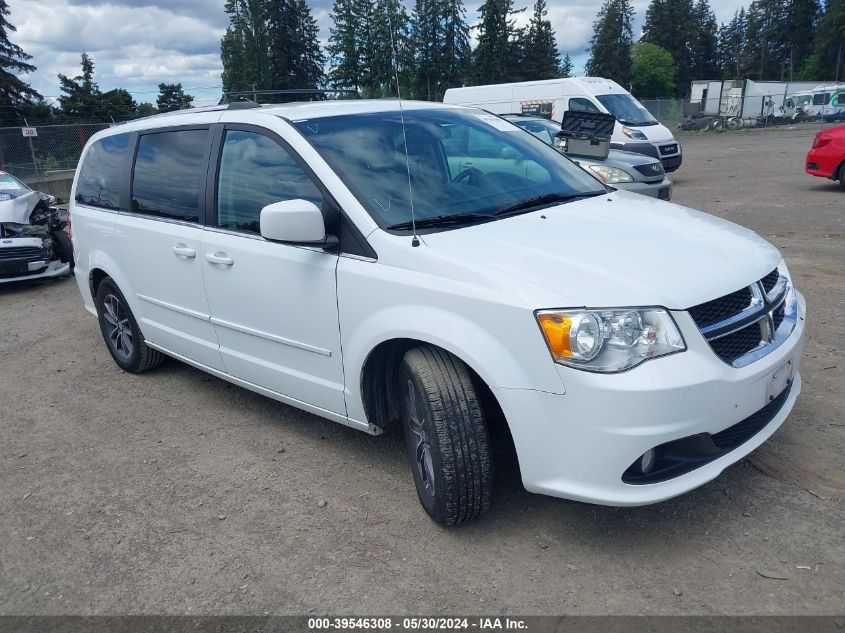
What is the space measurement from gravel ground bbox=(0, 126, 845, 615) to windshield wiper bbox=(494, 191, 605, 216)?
4.28 feet

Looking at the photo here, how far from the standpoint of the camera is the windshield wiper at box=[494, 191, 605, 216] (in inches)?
137

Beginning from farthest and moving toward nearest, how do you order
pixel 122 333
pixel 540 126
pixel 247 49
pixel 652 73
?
pixel 652 73, pixel 247 49, pixel 540 126, pixel 122 333

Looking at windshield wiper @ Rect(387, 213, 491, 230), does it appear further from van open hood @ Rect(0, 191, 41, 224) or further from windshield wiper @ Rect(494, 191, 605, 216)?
van open hood @ Rect(0, 191, 41, 224)

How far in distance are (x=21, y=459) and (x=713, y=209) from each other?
10.1 meters

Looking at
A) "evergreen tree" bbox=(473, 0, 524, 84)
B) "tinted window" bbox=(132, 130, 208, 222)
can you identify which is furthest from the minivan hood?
"evergreen tree" bbox=(473, 0, 524, 84)

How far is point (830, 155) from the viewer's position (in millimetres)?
11664

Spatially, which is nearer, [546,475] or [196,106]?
[546,475]

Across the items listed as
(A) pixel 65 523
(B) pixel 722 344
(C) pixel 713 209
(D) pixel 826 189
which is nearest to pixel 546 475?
(B) pixel 722 344

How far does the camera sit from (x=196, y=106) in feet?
16.1

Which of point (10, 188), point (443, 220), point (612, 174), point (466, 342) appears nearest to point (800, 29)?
point (612, 174)

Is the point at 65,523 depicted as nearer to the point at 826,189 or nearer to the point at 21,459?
the point at 21,459

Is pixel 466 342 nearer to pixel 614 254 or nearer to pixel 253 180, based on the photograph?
pixel 614 254

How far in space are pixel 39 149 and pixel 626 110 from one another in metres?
16.5

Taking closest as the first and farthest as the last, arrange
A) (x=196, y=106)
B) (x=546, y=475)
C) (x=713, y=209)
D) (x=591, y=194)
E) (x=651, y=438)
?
(x=651, y=438) < (x=546, y=475) < (x=591, y=194) < (x=196, y=106) < (x=713, y=209)
